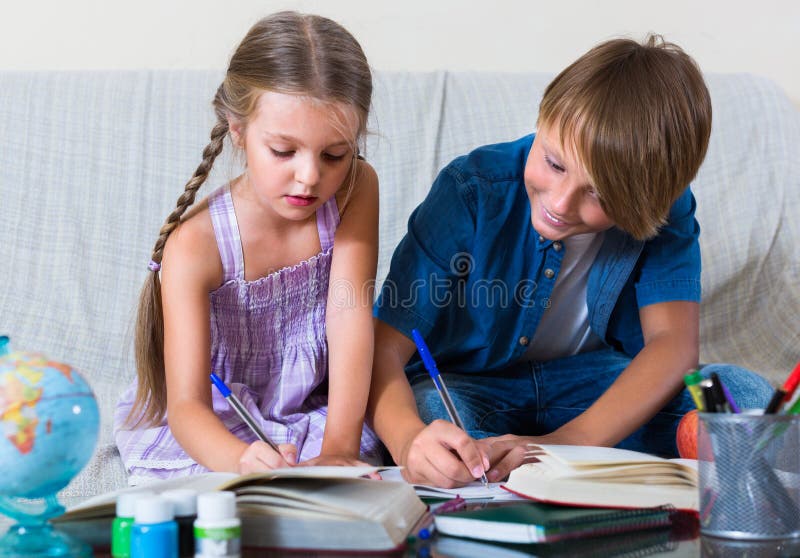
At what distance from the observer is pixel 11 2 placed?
1.92m

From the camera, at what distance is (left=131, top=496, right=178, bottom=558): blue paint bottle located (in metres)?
0.61

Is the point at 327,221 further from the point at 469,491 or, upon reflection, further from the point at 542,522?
the point at 542,522

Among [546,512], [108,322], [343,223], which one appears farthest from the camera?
[108,322]

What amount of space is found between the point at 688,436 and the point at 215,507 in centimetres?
67

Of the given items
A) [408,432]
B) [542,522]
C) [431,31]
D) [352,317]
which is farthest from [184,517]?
[431,31]

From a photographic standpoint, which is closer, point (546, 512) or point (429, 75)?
point (546, 512)

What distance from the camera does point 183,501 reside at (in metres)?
0.64

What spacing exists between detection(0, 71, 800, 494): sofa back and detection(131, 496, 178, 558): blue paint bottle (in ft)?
3.24

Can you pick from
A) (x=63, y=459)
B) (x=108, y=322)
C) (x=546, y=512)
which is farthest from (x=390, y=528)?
(x=108, y=322)

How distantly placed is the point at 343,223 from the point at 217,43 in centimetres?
86

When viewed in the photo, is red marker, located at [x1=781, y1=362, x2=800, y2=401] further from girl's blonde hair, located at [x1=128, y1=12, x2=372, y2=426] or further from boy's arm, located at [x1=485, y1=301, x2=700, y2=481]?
girl's blonde hair, located at [x1=128, y1=12, x2=372, y2=426]

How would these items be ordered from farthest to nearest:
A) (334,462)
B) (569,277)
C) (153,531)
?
(569,277) → (334,462) → (153,531)

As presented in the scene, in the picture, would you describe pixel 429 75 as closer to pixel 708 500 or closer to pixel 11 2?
pixel 11 2

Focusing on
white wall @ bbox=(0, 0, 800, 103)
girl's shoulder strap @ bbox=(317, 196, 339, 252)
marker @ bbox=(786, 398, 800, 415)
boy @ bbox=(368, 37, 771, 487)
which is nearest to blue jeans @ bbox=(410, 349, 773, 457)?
boy @ bbox=(368, 37, 771, 487)
